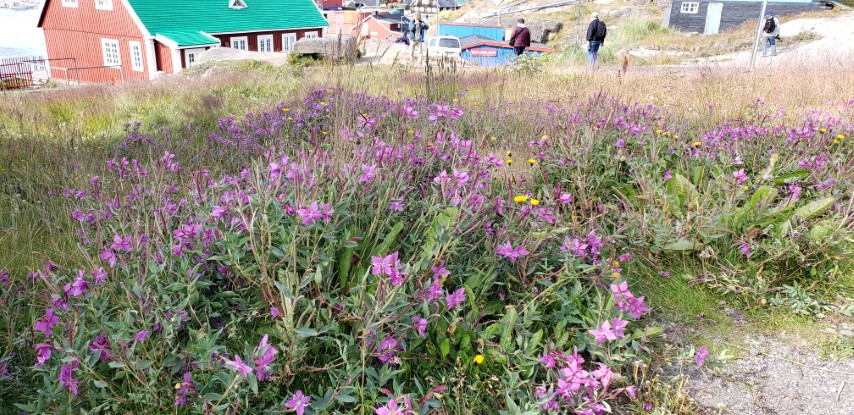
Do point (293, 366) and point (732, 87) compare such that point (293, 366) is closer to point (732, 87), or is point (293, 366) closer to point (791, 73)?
point (732, 87)

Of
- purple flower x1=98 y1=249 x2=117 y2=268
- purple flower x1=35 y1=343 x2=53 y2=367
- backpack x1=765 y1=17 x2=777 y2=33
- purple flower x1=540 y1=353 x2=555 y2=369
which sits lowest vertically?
purple flower x1=540 y1=353 x2=555 y2=369

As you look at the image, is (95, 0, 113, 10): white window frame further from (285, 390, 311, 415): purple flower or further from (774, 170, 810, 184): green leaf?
(285, 390, 311, 415): purple flower

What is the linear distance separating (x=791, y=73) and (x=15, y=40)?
223ft

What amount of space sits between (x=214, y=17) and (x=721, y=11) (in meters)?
28.4

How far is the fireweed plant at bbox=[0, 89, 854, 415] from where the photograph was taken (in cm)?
171

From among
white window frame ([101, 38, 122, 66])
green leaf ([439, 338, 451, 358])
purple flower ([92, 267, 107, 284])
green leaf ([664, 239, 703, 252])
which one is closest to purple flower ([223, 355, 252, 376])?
purple flower ([92, 267, 107, 284])

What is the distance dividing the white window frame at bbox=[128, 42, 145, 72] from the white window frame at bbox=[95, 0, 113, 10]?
218cm

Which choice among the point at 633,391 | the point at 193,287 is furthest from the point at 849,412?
the point at 193,287

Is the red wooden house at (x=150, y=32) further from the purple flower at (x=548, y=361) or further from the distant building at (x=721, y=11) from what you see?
A: the purple flower at (x=548, y=361)

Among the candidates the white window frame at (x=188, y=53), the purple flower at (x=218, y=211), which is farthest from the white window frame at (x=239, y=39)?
the purple flower at (x=218, y=211)

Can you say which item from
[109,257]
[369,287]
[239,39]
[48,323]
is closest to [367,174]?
[369,287]

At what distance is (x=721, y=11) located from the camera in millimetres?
33688

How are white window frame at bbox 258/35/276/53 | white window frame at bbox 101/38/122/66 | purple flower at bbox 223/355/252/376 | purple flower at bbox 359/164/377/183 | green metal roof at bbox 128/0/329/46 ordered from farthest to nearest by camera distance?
1. white window frame at bbox 258/35/276/53
2. white window frame at bbox 101/38/122/66
3. green metal roof at bbox 128/0/329/46
4. purple flower at bbox 359/164/377/183
5. purple flower at bbox 223/355/252/376

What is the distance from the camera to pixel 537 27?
41.1 meters
